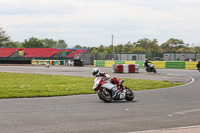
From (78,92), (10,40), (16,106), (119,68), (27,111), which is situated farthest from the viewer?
(10,40)

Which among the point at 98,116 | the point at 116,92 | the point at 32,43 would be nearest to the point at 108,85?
the point at 116,92

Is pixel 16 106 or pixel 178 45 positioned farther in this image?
pixel 178 45

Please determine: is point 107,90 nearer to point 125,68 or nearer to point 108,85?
point 108,85

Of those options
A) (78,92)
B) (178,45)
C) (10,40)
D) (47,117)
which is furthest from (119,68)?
(178,45)

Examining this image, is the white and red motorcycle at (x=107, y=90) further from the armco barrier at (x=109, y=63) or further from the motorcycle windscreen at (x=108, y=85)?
the armco barrier at (x=109, y=63)

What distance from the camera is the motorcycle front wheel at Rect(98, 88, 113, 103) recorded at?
11.8 metres

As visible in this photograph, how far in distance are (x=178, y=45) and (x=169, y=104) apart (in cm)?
12985

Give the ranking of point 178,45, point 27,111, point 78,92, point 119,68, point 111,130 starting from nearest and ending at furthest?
point 111,130
point 27,111
point 78,92
point 119,68
point 178,45

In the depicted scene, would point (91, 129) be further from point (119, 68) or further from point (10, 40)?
point (10, 40)

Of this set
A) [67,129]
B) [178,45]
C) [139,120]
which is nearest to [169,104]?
[139,120]

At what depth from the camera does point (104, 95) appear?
1184cm

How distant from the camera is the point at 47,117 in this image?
859cm

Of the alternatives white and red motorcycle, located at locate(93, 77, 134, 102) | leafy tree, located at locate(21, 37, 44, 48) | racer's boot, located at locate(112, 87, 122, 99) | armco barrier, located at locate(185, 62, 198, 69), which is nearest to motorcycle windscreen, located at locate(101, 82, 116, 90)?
white and red motorcycle, located at locate(93, 77, 134, 102)

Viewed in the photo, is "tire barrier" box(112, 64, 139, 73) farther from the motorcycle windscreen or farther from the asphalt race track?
the asphalt race track
